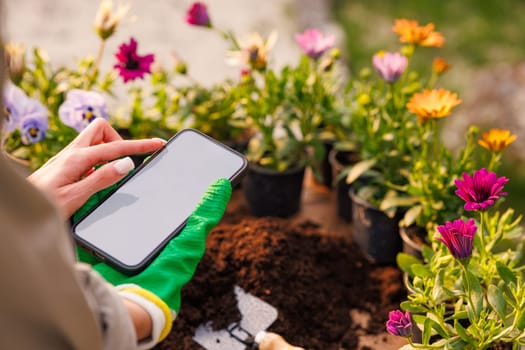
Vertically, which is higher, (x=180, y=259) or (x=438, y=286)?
(x=180, y=259)

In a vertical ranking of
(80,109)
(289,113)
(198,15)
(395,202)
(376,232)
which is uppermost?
(198,15)

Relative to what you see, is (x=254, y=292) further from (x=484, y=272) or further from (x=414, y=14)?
(x=414, y=14)

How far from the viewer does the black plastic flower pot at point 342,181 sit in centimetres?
197

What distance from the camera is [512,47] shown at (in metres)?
3.65

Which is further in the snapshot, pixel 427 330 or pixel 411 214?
pixel 411 214

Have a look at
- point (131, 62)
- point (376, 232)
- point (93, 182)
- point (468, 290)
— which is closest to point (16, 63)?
point (131, 62)

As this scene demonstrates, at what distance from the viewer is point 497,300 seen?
1.39m

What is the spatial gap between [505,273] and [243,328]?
543mm

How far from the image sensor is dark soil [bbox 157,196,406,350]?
5.22 ft

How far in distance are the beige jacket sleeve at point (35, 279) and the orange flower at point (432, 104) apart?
1.01m

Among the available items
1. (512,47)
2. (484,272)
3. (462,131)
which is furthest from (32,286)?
(512,47)

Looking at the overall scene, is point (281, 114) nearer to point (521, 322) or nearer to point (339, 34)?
point (521, 322)

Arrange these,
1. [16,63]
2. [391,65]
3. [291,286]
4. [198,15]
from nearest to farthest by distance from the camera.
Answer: [291,286] < [391,65] < [16,63] < [198,15]

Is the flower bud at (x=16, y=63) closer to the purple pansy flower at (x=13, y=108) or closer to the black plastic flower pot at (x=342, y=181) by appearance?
the purple pansy flower at (x=13, y=108)
